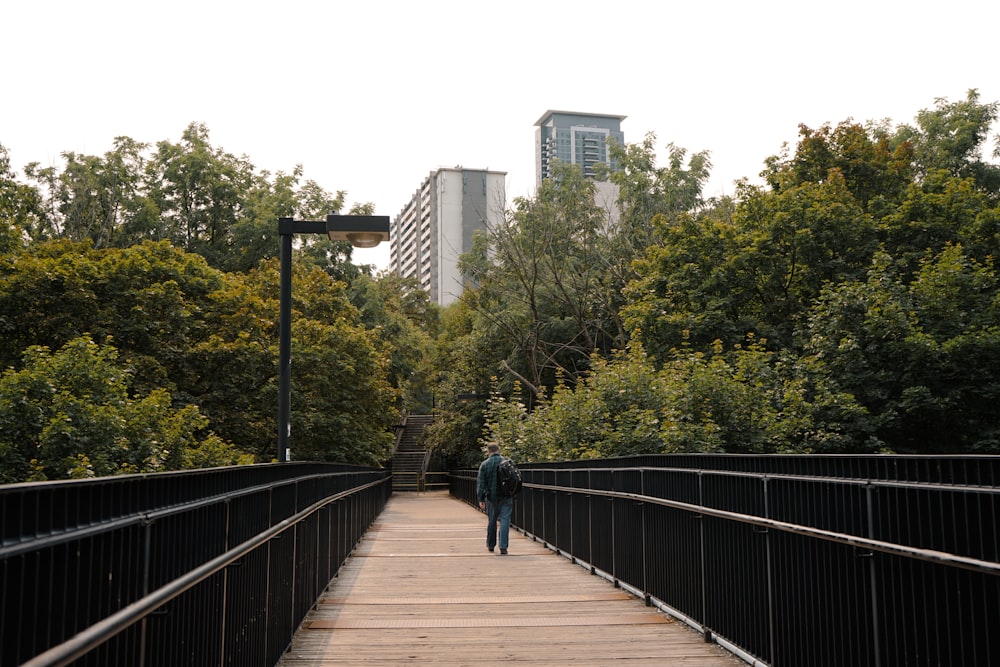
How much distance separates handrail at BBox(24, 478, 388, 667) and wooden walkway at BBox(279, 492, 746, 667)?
6.00ft

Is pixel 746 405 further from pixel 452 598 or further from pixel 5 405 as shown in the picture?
pixel 5 405

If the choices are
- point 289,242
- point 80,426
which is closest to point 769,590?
point 289,242

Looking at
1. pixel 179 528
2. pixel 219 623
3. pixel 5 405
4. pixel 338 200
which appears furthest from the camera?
pixel 338 200

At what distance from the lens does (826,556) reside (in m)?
5.90

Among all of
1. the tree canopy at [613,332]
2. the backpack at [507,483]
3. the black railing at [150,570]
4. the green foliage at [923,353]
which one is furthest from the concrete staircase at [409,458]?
the black railing at [150,570]

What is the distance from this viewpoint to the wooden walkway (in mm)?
7641

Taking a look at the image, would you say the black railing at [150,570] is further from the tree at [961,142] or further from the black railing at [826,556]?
the tree at [961,142]

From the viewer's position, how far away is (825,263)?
34406 mm

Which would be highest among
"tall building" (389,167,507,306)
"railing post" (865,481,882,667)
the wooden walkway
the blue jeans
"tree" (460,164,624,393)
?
"tall building" (389,167,507,306)

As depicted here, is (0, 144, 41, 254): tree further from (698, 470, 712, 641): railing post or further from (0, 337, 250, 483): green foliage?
(698, 470, 712, 641): railing post

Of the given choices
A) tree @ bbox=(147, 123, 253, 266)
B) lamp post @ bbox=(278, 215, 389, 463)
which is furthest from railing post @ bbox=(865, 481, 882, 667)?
tree @ bbox=(147, 123, 253, 266)

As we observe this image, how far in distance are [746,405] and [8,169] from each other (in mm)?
33414

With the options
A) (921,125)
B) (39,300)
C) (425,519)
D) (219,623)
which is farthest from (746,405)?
(921,125)

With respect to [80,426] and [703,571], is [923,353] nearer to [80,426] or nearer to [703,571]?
[80,426]
